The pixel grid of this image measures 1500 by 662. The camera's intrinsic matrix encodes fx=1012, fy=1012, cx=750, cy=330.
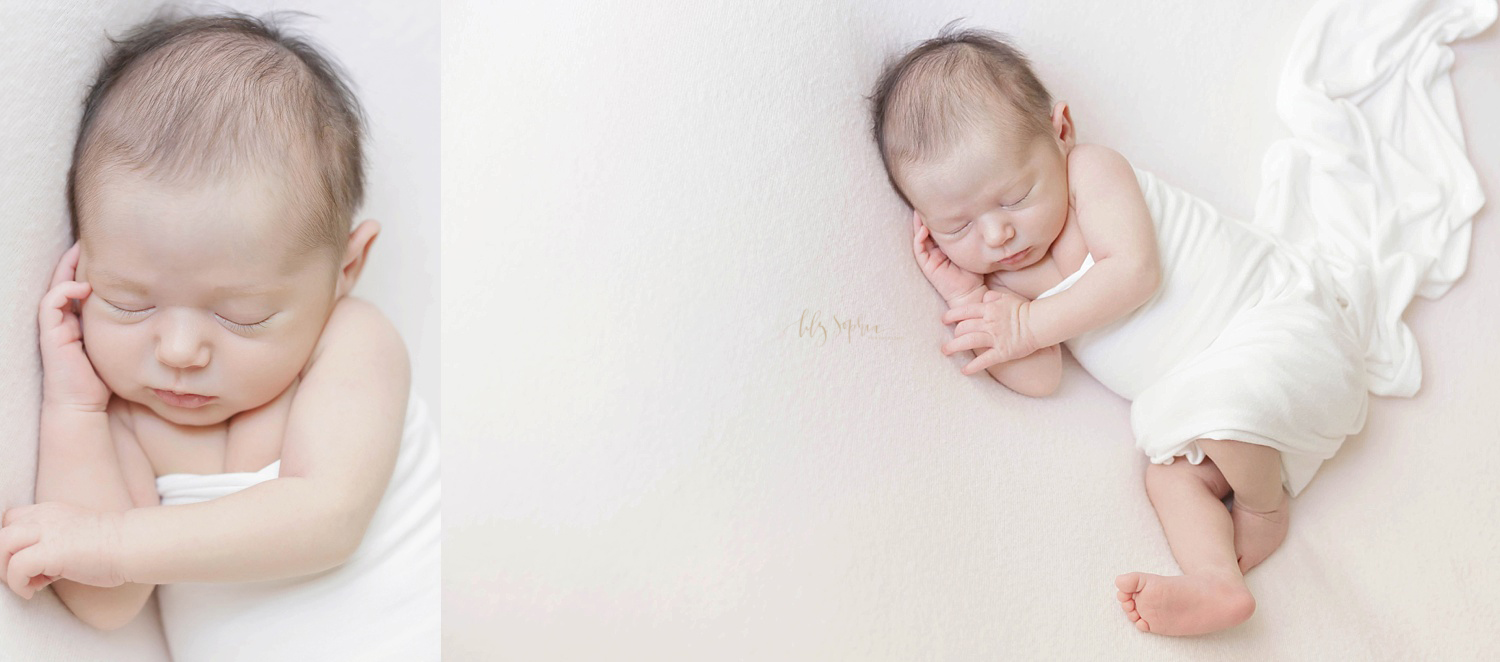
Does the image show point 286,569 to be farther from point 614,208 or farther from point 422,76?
point 422,76

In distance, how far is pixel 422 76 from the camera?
152 cm

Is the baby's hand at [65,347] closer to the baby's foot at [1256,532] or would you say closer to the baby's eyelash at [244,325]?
the baby's eyelash at [244,325]

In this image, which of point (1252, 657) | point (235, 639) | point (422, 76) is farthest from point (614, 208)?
point (1252, 657)

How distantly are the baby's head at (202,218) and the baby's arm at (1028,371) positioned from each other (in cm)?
90

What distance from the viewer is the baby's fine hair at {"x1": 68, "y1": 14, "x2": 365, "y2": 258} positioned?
3.96ft

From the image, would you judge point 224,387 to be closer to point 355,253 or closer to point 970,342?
point 355,253

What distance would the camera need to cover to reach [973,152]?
55.7 inches

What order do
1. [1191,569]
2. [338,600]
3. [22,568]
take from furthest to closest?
[1191,569], [338,600], [22,568]

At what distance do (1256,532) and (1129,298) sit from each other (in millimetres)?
385

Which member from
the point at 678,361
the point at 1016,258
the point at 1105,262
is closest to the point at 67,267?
the point at 678,361
